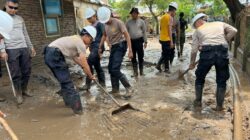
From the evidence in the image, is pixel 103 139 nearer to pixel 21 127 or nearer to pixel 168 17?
pixel 21 127

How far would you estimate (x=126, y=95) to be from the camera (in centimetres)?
596

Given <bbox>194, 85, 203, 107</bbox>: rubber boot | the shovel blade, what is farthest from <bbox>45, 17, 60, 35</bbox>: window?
<bbox>194, 85, 203, 107</bbox>: rubber boot

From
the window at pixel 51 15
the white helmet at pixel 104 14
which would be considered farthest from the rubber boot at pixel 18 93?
the window at pixel 51 15

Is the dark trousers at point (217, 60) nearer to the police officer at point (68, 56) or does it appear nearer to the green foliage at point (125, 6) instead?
the police officer at point (68, 56)

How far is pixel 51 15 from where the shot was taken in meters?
9.80

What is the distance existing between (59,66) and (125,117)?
1.33 metres

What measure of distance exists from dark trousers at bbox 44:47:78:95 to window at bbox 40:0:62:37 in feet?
15.8

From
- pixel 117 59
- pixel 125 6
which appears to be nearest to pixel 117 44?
pixel 117 59

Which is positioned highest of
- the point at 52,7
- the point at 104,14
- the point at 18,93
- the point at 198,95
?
the point at 52,7

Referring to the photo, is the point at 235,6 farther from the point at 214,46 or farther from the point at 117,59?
the point at 214,46

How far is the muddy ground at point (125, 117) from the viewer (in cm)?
418

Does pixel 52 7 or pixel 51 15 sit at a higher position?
pixel 52 7

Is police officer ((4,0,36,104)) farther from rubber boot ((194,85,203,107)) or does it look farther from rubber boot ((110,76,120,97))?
rubber boot ((194,85,203,107))

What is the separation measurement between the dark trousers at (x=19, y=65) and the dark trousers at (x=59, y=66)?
0.79 metres
